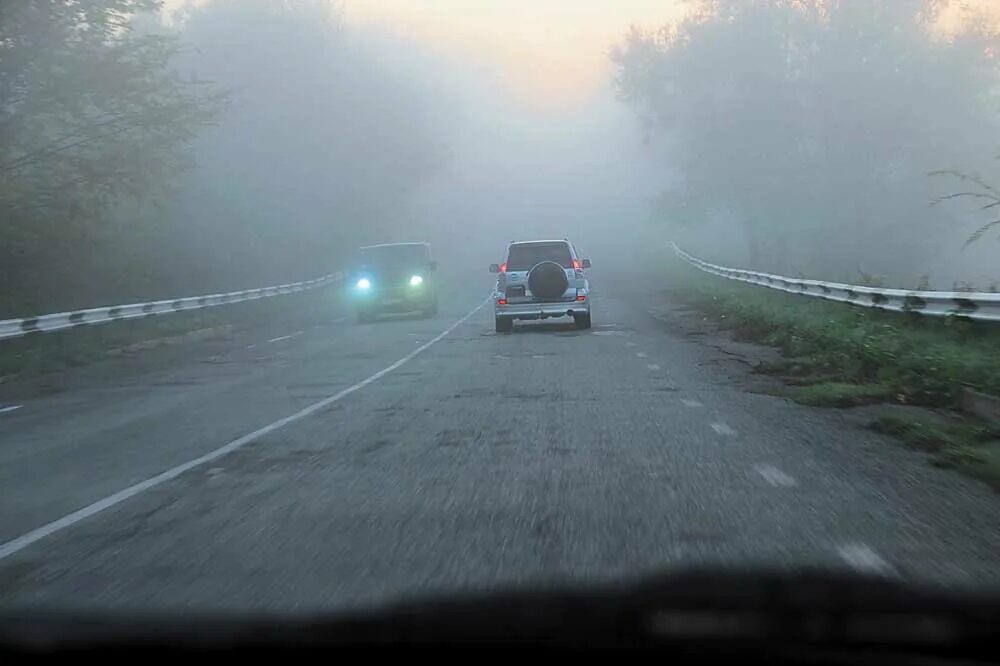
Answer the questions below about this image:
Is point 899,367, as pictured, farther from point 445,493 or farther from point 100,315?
point 100,315

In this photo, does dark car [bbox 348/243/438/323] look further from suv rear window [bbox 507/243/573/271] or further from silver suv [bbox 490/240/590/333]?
suv rear window [bbox 507/243/573/271]

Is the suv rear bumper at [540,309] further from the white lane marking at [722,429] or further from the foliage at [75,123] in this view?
the white lane marking at [722,429]

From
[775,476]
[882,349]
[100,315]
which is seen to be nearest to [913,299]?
[882,349]

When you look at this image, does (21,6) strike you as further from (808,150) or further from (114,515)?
(808,150)

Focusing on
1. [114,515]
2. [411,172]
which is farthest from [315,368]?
[411,172]

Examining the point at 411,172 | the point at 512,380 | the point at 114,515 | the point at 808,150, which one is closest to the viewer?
the point at 114,515

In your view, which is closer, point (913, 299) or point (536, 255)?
point (913, 299)

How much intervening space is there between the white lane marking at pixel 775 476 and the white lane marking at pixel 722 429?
1.54 meters

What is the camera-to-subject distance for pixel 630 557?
578 cm

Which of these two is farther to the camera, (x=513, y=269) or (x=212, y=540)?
(x=513, y=269)

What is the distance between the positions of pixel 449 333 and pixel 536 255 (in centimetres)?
280

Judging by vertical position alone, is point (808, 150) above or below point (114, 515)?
above

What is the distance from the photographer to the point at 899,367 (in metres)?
12.7

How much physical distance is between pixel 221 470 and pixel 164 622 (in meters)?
6.09
